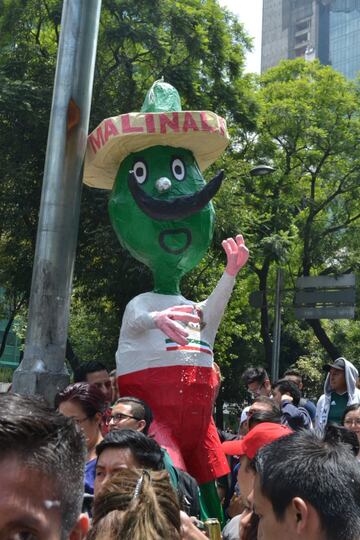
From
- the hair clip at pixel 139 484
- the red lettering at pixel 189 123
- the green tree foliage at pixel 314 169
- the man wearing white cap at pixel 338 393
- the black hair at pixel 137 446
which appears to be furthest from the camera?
the green tree foliage at pixel 314 169

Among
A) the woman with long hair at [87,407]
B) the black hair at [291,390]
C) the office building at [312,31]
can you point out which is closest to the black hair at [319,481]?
the woman with long hair at [87,407]

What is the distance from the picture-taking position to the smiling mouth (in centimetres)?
519

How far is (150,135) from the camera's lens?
5.18m

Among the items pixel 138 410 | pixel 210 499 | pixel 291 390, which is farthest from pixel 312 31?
pixel 138 410

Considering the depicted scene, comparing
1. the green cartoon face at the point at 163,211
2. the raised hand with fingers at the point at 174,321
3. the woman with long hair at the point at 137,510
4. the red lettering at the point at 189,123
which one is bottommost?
the woman with long hair at the point at 137,510

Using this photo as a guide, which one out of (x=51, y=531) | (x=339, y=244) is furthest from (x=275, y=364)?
(x=51, y=531)

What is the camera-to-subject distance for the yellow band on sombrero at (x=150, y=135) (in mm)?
5109

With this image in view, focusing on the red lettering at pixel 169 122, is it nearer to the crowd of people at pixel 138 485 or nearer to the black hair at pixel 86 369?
the black hair at pixel 86 369

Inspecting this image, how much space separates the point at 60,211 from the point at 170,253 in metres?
0.85

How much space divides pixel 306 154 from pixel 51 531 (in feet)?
51.0

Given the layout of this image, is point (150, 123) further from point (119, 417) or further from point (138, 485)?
point (138, 485)

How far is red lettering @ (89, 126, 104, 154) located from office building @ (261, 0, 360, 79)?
70.3 meters

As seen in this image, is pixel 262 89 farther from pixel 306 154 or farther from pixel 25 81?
pixel 25 81

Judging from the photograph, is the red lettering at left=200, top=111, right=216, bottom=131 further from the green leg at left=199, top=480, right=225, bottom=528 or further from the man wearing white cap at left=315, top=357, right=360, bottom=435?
the green leg at left=199, top=480, right=225, bottom=528
